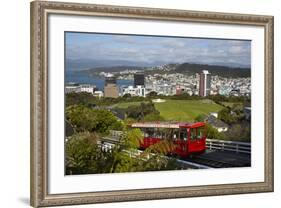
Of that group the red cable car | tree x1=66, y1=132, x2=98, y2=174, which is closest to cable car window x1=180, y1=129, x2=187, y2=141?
the red cable car

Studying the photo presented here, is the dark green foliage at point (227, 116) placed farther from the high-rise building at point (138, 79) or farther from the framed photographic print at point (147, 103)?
the high-rise building at point (138, 79)

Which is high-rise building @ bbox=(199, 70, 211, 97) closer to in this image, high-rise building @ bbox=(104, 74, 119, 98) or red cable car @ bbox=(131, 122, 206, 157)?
red cable car @ bbox=(131, 122, 206, 157)

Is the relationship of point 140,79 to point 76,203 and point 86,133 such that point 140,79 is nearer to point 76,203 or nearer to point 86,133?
point 86,133

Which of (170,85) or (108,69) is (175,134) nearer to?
(170,85)

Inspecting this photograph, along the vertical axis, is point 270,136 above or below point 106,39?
below

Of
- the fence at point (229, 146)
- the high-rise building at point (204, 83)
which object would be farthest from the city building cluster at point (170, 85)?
the fence at point (229, 146)

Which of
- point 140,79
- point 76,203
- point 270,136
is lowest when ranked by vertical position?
point 76,203

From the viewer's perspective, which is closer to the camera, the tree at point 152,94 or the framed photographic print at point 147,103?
the framed photographic print at point 147,103

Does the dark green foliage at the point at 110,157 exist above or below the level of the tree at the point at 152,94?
below
